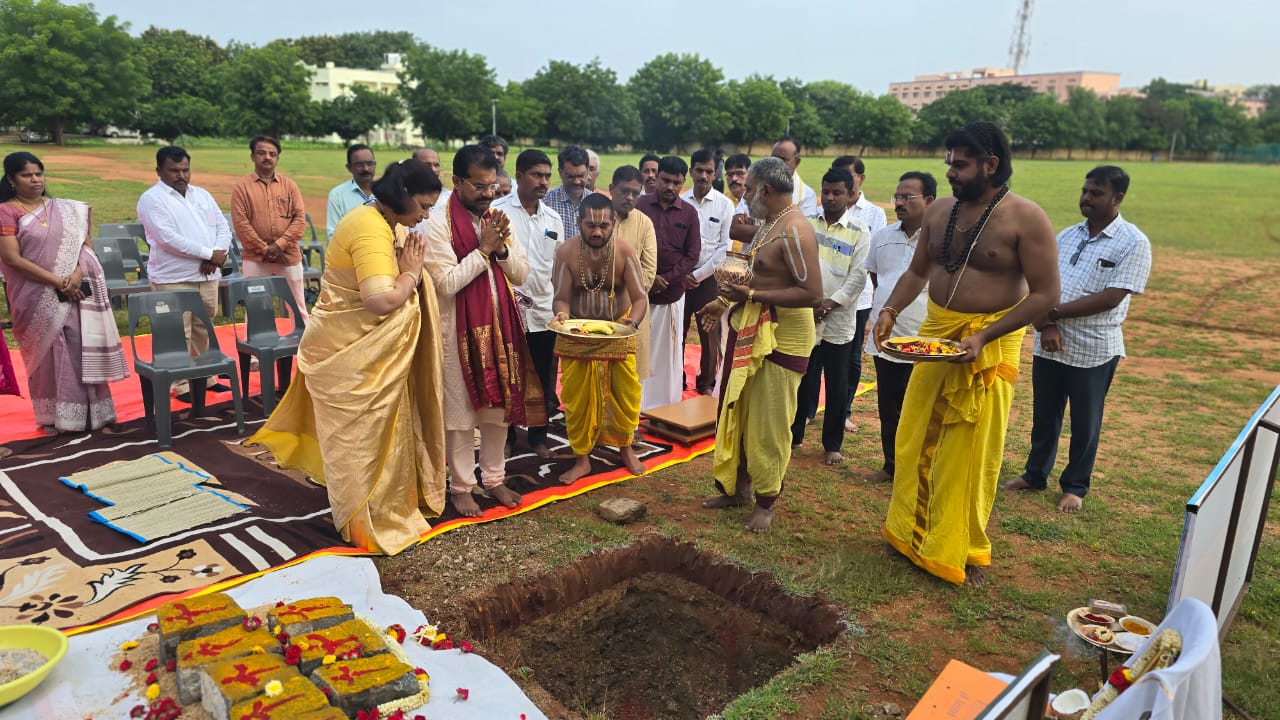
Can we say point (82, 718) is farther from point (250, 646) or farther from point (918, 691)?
point (918, 691)

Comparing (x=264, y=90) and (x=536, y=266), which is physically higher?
(x=264, y=90)

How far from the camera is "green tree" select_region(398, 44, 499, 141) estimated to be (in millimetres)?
58938

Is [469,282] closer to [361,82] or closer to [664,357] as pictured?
[664,357]

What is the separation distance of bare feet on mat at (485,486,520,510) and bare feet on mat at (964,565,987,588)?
2.63 m

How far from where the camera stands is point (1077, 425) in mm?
5027

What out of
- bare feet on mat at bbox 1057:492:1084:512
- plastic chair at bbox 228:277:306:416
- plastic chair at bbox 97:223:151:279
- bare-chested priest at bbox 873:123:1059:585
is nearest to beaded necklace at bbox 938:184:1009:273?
bare-chested priest at bbox 873:123:1059:585

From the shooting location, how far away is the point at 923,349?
3881mm

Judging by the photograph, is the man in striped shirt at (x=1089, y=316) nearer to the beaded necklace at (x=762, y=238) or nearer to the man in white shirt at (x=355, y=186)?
the beaded necklace at (x=762, y=238)

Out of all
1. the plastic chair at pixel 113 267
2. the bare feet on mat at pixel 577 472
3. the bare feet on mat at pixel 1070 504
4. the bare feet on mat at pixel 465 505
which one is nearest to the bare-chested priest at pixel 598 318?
the bare feet on mat at pixel 577 472

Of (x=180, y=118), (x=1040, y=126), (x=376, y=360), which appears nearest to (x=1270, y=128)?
(x=1040, y=126)

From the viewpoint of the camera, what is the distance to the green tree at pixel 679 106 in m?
66.3

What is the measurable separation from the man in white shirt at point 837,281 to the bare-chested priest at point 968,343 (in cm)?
128

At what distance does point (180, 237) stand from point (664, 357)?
424cm

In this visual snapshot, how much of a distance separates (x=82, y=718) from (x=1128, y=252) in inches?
226
